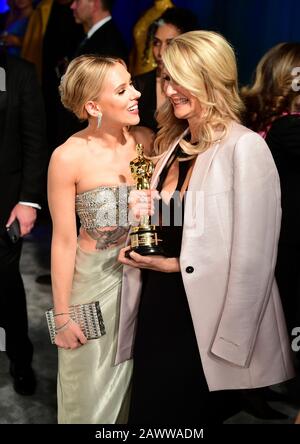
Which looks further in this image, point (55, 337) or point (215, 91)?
point (55, 337)

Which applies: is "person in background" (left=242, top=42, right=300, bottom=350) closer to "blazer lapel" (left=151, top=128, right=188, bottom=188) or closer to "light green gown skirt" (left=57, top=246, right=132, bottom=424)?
"blazer lapel" (left=151, top=128, right=188, bottom=188)

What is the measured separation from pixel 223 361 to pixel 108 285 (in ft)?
1.52

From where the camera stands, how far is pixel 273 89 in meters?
2.65

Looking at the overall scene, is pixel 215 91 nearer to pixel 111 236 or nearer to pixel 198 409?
pixel 111 236

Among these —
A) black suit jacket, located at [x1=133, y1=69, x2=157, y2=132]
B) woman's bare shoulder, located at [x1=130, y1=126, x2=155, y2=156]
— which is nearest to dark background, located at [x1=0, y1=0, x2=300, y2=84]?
black suit jacket, located at [x1=133, y1=69, x2=157, y2=132]

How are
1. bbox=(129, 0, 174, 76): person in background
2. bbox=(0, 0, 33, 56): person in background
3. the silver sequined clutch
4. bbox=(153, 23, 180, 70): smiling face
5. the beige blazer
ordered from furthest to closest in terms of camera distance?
bbox=(0, 0, 33, 56): person in background < bbox=(129, 0, 174, 76): person in background < bbox=(153, 23, 180, 70): smiling face < the silver sequined clutch < the beige blazer

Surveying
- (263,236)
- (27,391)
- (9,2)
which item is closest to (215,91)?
(263,236)

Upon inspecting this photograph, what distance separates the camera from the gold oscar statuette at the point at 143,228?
199 cm

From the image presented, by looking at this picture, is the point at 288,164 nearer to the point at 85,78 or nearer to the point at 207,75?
the point at 207,75

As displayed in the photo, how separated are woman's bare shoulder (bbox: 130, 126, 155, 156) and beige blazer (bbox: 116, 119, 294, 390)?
0.19 m

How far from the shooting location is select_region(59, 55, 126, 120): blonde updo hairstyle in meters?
2.11

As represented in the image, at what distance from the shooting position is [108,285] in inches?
90.3

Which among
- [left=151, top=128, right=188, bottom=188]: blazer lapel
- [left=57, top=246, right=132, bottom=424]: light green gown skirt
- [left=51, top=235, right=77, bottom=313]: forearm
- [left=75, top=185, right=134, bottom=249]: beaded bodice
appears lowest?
[left=57, top=246, right=132, bottom=424]: light green gown skirt
